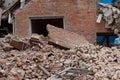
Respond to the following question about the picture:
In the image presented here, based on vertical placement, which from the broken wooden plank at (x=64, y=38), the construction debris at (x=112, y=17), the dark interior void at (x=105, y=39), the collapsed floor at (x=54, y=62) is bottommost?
the dark interior void at (x=105, y=39)

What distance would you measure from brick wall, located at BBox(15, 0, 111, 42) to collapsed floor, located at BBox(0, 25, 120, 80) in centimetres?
241

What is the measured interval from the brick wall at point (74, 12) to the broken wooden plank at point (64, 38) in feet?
4.35

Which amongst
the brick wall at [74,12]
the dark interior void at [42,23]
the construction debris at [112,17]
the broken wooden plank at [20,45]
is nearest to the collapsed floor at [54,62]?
the broken wooden plank at [20,45]

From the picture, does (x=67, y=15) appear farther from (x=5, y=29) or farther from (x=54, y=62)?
(x=54, y=62)

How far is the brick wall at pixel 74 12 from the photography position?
14.7 meters

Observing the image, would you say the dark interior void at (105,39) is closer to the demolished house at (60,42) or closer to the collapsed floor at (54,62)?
the demolished house at (60,42)

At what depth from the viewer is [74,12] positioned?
1468cm

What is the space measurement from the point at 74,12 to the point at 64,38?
7.13 feet

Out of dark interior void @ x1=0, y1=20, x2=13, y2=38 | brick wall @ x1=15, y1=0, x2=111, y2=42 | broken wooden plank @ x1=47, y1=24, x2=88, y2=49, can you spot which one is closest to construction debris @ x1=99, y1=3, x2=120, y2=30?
brick wall @ x1=15, y1=0, x2=111, y2=42

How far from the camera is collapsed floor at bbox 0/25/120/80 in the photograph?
9.27m

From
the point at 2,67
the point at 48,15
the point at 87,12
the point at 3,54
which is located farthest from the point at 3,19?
the point at 2,67

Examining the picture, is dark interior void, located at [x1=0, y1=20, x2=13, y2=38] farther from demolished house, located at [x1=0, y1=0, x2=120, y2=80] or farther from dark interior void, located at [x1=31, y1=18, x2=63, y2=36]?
dark interior void, located at [x1=31, y1=18, x2=63, y2=36]

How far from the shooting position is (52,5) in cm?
1475

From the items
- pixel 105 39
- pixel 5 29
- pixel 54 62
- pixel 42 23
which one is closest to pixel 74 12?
pixel 42 23
